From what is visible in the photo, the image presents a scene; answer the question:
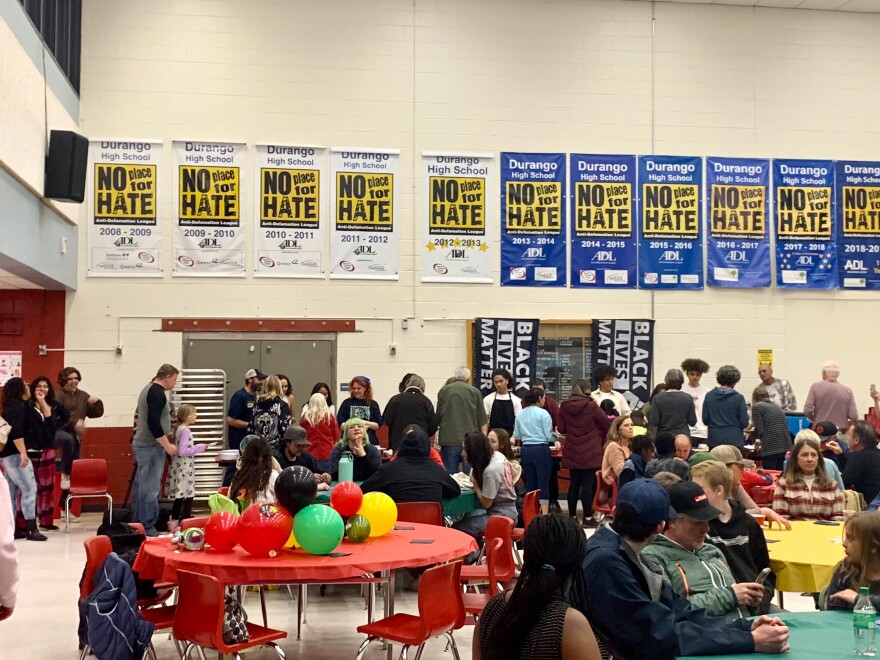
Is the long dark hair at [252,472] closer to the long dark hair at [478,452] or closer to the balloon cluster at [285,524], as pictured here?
the balloon cluster at [285,524]

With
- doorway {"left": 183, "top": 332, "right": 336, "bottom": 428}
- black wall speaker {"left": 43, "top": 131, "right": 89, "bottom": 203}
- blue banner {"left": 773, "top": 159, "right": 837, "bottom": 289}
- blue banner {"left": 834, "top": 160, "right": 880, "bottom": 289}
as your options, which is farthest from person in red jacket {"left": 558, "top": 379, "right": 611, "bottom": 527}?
black wall speaker {"left": 43, "top": 131, "right": 89, "bottom": 203}

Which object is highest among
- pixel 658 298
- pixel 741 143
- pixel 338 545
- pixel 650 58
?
pixel 650 58

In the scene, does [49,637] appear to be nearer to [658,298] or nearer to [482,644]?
[482,644]

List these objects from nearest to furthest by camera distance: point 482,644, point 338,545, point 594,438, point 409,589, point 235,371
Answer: point 482,644 < point 338,545 < point 409,589 < point 594,438 < point 235,371

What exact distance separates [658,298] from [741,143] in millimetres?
2447

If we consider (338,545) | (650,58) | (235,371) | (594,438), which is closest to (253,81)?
(235,371)

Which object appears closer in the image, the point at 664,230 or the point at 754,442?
the point at 754,442

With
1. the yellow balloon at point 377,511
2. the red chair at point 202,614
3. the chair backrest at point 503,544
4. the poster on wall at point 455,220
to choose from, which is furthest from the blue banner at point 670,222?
the red chair at point 202,614

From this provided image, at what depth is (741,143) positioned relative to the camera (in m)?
13.0

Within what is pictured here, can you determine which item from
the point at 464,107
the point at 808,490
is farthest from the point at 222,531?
the point at 464,107

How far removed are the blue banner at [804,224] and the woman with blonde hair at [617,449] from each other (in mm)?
5213

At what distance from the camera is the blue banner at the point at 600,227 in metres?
12.5

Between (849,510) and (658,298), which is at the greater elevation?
(658,298)

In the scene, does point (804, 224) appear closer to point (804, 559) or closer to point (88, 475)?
point (804, 559)
